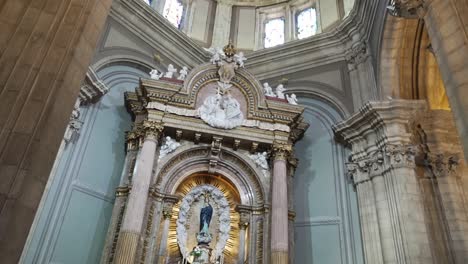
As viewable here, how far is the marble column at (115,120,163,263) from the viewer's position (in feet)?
25.1

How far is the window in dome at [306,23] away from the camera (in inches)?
562

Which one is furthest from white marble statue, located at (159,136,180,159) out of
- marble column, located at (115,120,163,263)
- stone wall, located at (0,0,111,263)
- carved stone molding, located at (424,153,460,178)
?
carved stone molding, located at (424,153,460,178)

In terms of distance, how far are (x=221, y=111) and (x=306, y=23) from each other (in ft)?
21.5

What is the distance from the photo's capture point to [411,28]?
9.77 meters

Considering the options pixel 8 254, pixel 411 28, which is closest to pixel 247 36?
pixel 411 28

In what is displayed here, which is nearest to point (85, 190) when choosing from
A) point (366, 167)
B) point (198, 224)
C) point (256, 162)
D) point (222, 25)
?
point (198, 224)

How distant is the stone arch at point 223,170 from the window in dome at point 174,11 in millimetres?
6299

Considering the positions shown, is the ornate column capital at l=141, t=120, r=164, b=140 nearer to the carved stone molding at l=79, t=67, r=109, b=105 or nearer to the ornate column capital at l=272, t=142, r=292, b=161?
the carved stone molding at l=79, t=67, r=109, b=105

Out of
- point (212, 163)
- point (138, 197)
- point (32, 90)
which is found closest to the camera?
point (32, 90)

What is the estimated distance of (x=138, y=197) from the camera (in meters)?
8.22

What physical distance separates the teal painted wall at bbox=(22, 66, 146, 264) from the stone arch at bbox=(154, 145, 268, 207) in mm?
1477

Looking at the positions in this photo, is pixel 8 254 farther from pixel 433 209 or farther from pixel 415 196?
pixel 433 209

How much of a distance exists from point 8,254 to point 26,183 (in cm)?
66

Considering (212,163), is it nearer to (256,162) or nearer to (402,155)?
(256,162)
